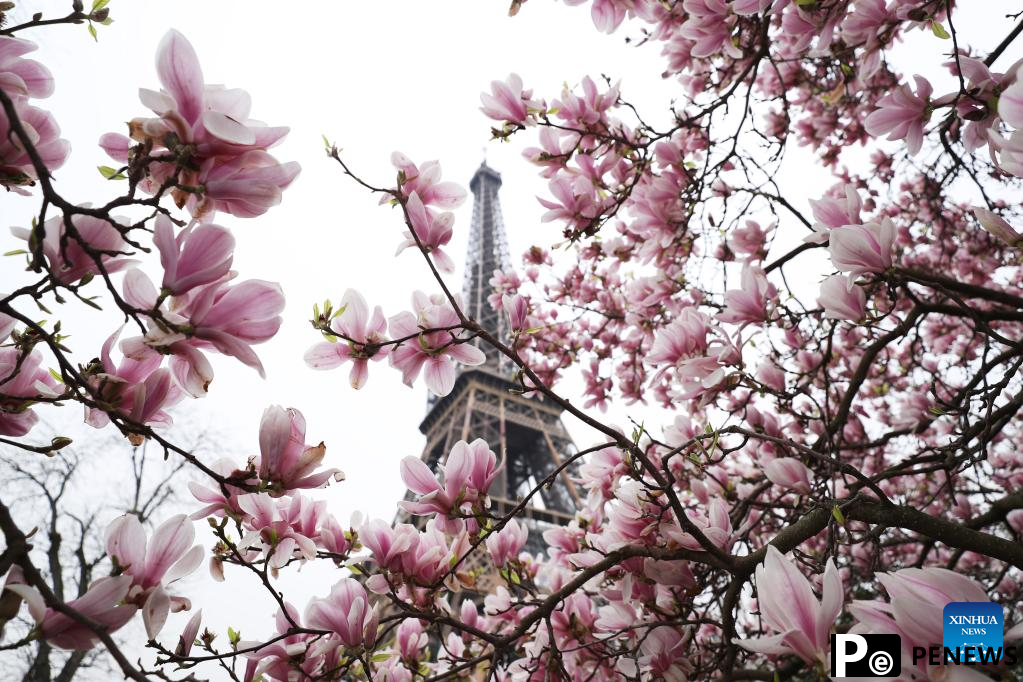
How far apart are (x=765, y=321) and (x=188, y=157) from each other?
63.8 inches

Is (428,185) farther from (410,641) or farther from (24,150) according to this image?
(410,641)

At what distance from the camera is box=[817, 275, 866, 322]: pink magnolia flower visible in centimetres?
140

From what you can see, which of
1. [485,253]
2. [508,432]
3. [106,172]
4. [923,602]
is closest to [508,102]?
[106,172]

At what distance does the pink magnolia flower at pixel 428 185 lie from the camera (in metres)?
1.50

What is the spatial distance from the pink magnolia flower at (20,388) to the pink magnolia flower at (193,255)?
41cm

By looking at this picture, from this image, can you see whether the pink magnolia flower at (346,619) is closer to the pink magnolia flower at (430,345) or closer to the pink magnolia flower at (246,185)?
the pink magnolia flower at (430,345)

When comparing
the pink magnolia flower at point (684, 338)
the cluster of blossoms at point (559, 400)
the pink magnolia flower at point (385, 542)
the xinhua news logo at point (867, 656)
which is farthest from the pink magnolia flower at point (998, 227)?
the pink magnolia flower at point (385, 542)

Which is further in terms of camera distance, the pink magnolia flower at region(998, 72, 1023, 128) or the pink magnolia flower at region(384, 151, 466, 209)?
the pink magnolia flower at region(384, 151, 466, 209)

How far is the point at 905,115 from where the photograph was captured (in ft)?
5.21

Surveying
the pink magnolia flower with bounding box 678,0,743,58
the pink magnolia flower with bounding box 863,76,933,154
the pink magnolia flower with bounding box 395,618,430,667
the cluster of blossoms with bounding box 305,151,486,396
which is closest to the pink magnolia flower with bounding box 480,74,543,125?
the pink magnolia flower with bounding box 678,0,743,58

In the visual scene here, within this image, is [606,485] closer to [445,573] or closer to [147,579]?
[445,573]

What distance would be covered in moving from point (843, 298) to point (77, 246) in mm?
1646

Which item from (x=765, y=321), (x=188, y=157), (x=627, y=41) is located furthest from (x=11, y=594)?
(x=627, y=41)

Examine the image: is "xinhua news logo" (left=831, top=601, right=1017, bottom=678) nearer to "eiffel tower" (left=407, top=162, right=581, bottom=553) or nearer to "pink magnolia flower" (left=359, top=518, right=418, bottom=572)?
"pink magnolia flower" (left=359, top=518, right=418, bottom=572)
